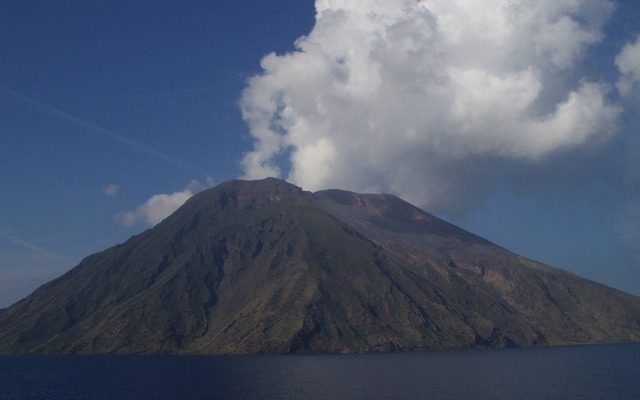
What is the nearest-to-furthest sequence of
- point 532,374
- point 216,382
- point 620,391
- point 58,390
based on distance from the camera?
1. point 620,391
2. point 58,390
3. point 216,382
4. point 532,374

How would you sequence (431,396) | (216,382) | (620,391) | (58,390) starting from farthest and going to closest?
(216,382), (58,390), (620,391), (431,396)

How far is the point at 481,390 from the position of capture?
148 metres

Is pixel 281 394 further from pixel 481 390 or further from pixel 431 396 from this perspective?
pixel 481 390

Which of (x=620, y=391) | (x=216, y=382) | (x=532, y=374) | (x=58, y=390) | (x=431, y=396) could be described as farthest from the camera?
(x=532, y=374)

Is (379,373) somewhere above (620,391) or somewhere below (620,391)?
above

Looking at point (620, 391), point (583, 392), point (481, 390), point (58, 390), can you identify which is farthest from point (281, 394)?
point (620, 391)

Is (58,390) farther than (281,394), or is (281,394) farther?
(58,390)

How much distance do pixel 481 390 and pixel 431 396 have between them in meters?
17.2

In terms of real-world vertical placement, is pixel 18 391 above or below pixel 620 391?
above

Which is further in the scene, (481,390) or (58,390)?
(58,390)

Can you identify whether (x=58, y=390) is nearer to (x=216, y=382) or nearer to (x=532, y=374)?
(x=216, y=382)

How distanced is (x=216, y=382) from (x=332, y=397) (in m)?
48.2

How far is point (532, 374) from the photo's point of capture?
7653 inches

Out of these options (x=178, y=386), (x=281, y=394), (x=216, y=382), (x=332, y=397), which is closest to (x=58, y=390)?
(x=178, y=386)
